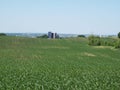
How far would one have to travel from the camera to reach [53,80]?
22.3 meters

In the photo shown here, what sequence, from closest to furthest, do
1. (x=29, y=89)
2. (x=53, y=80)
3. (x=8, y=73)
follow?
(x=29, y=89) → (x=53, y=80) → (x=8, y=73)

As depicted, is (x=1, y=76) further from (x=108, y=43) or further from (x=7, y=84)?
(x=108, y=43)

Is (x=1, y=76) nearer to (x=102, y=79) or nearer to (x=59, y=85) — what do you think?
(x=59, y=85)

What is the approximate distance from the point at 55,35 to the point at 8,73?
96.2 meters

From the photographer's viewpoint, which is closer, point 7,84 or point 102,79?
point 7,84

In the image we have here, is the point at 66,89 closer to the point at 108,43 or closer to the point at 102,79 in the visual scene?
the point at 102,79

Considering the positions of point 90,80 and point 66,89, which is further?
point 90,80

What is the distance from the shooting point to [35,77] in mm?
23703

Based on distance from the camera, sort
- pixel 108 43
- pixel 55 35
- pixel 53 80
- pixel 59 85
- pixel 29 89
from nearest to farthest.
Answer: pixel 29 89
pixel 59 85
pixel 53 80
pixel 108 43
pixel 55 35

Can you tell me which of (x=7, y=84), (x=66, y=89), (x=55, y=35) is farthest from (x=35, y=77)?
(x=55, y=35)

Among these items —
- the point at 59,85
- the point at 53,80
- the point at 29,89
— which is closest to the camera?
the point at 29,89

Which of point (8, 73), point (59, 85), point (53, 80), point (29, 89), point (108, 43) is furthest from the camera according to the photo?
point (108, 43)

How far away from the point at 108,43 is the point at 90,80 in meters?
57.7

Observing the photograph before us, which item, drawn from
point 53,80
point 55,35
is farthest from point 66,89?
point 55,35
